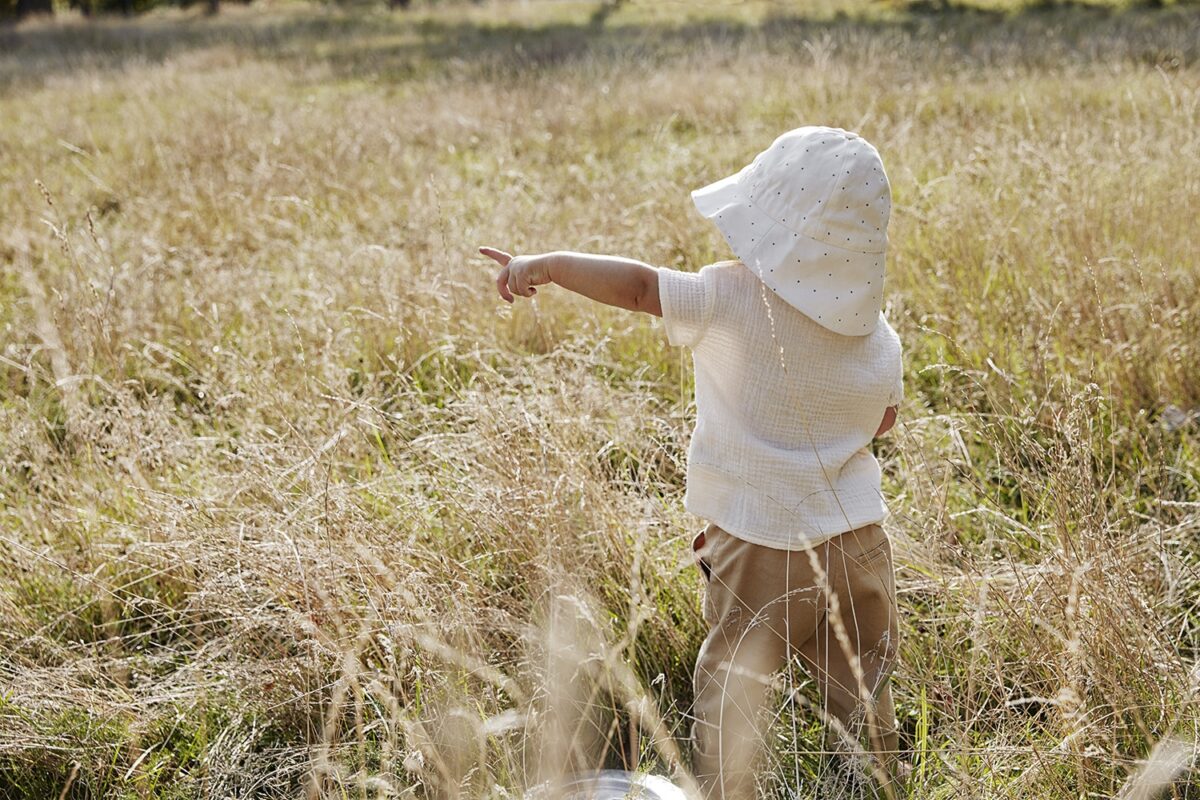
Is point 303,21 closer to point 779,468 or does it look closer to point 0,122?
point 0,122

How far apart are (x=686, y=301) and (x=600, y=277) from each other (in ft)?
0.54

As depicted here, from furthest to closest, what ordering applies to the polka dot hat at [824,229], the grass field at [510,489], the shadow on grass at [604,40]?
the shadow on grass at [604,40], the grass field at [510,489], the polka dot hat at [824,229]

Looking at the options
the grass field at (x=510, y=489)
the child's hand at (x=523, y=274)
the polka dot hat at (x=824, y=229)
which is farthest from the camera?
the grass field at (x=510, y=489)

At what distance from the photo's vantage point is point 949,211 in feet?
12.5

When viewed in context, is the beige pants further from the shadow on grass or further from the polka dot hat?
the shadow on grass

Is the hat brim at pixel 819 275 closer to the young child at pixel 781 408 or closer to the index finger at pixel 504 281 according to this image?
the young child at pixel 781 408

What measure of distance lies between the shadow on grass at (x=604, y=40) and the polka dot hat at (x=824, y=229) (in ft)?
20.0

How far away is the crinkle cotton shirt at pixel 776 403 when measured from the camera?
5.83ft

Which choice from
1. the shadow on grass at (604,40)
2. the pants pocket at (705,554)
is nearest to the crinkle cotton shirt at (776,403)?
the pants pocket at (705,554)

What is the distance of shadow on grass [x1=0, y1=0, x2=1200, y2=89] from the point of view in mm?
8773

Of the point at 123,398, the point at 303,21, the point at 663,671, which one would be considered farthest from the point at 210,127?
the point at 303,21

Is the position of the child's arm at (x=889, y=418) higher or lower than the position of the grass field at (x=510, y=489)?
higher

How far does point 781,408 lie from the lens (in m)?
1.81

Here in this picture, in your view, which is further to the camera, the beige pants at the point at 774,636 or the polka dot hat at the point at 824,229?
the beige pants at the point at 774,636
